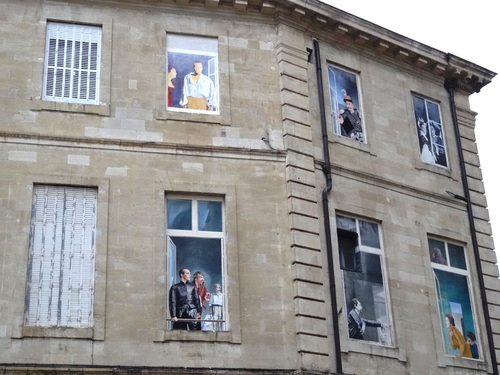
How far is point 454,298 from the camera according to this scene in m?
20.3

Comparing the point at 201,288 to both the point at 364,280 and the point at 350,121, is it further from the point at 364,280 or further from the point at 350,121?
the point at 350,121

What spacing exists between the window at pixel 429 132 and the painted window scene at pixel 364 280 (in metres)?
3.02

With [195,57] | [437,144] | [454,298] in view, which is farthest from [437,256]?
[195,57]

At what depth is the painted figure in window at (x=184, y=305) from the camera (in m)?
Result: 16.9

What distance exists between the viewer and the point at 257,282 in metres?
17.5

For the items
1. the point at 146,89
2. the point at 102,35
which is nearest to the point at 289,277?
the point at 146,89

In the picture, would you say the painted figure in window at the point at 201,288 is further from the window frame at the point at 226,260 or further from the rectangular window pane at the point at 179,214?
the rectangular window pane at the point at 179,214

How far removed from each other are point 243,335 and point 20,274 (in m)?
4.36

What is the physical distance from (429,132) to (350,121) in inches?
101

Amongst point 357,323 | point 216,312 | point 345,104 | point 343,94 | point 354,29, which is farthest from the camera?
point 354,29

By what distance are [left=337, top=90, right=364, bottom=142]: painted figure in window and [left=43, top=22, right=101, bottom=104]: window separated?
225 inches

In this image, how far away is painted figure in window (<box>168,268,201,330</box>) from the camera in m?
16.9

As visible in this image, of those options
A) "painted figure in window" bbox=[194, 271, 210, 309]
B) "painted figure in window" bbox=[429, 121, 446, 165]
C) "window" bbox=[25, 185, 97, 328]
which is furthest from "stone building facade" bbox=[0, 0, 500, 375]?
"painted figure in window" bbox=[429, 121, 446, 165]

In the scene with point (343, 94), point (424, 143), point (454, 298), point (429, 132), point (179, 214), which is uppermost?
point (343, 94)
